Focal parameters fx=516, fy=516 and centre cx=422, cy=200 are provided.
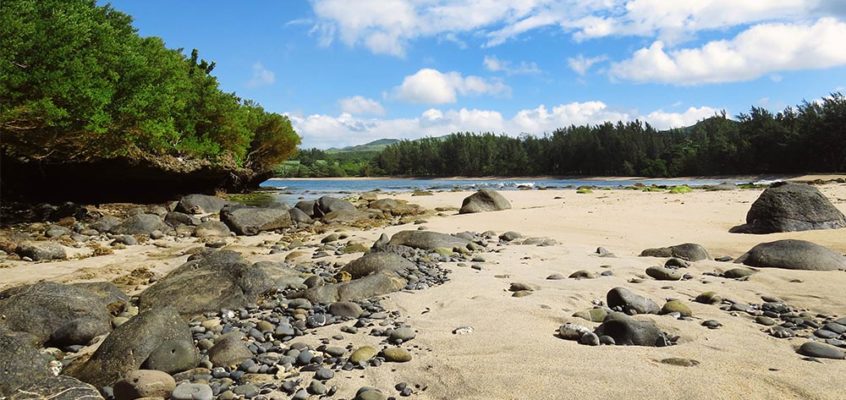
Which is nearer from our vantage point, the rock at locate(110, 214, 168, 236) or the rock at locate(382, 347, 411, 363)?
the rock at locate(382, 347, 411, 363)

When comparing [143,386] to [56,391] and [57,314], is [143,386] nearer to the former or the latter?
[56,391]

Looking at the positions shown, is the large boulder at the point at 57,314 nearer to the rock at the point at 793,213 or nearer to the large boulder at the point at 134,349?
the large boulder at the point at 134,349

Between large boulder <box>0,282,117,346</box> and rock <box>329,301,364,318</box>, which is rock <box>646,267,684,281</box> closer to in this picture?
rock <box>329,301,364,318</box>

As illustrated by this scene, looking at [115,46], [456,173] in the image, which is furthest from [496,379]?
[456,173]

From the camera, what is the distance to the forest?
57188 millimetres

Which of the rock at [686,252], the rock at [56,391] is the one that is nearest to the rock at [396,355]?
the rock at [56,391]

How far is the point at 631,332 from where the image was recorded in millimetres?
4234

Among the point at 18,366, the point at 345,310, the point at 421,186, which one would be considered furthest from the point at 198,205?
the point at 421,186

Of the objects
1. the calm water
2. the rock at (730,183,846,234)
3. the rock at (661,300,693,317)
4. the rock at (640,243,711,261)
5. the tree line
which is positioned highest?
the tree line

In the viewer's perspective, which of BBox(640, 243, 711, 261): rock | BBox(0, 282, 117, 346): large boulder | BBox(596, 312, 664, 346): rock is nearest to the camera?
BBox(596, 312, 664, 346): rock

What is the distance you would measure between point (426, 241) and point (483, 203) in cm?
1003

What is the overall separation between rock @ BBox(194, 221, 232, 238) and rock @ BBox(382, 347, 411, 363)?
10.6 m

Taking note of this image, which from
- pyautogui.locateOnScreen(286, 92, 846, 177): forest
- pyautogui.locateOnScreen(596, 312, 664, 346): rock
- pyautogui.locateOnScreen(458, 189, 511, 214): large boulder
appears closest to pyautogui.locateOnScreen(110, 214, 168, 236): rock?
pyautogui.locateOnScreen(458, 189, 511, 214): large boulder

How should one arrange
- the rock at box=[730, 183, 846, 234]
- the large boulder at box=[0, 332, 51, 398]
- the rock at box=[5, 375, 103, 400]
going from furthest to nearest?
1. the rock at box=[730, 183, 846, 234]
2. the large boulder at box=[0, 332, 51, 398]
3. the rock at box=[5, 375, 103, 400]
